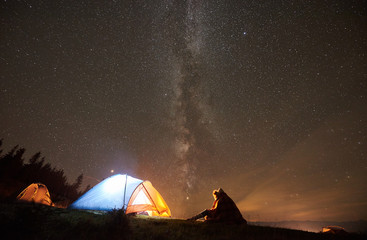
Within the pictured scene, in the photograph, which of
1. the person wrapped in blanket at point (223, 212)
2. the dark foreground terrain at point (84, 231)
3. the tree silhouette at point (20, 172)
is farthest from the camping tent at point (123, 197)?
the tree silhouette at point (20, 172)

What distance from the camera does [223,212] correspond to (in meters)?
6.93

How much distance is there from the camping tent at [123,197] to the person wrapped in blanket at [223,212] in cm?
363

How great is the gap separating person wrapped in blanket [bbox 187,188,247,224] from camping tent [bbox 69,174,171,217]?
3627mm

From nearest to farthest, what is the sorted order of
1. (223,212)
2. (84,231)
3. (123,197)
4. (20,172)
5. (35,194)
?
(84,231) → (223,212) → (123,197) → (35,194) → (20,172)

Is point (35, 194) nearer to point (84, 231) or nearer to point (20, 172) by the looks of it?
point (84, 231)

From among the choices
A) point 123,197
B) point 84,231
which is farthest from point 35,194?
point 84,231

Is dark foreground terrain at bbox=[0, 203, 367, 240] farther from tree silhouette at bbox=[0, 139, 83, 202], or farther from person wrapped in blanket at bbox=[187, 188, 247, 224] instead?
tree silhouette at bbox=[0, 139, 83, 202]

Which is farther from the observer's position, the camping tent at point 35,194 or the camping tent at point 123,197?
the camping tent at point 35,194

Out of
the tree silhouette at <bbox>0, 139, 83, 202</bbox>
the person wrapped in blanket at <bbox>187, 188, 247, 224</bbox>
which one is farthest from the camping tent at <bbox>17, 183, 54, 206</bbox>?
the tree silhouette at <bbox>0, 139, 83, 202</bbox>

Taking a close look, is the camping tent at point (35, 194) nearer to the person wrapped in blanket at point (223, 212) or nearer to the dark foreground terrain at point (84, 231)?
the dark foreground terrain at point (84, 231)

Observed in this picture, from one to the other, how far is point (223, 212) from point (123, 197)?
16.5ft

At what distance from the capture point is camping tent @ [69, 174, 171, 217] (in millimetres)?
8758

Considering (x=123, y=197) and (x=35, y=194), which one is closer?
(x=123, y=197)

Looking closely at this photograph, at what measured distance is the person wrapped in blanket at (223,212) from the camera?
22.1 feet
